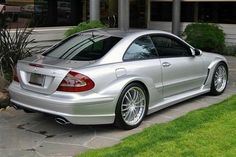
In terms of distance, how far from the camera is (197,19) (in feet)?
51.9

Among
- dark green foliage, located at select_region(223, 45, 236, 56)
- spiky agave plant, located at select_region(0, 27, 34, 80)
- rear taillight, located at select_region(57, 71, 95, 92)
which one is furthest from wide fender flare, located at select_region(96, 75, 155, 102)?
dark green foliage, located at select_region(223, 45, 236, 56)

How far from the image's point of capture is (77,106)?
5.71 m

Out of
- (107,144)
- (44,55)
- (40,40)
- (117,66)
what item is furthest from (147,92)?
(40,40)

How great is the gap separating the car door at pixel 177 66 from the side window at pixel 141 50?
136 millimetres

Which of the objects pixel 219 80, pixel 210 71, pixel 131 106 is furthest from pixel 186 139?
pixel 219 80

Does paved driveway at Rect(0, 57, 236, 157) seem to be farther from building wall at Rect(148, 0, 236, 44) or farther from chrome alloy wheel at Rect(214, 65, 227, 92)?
building wall at Rect(148, 0, 236, 44)

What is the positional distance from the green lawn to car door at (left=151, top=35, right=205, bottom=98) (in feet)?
2.11

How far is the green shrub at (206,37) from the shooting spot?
13.8 meters

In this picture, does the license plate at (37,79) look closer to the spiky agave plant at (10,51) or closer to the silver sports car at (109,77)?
the silver sports car at (109,77)

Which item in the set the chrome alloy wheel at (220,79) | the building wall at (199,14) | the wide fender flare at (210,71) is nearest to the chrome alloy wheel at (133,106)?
the wide fender flare at (210,71)

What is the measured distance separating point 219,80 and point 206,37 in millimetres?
5475

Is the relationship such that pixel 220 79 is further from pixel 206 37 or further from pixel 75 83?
pixel 206 37

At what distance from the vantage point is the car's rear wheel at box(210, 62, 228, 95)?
27.3 ft

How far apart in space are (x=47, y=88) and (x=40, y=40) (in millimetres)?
6550
